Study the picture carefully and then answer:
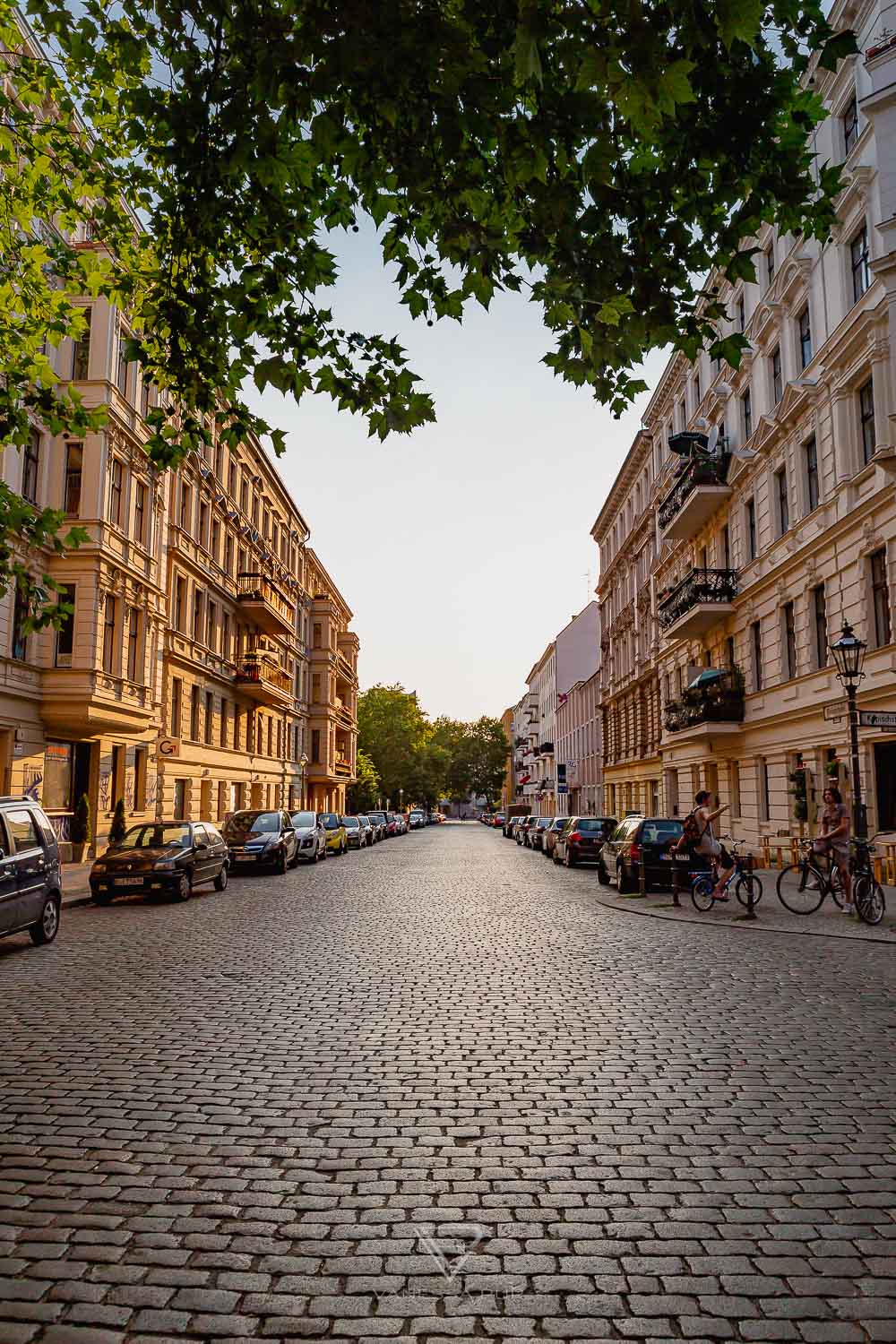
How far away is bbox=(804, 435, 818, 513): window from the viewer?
23.1 meters

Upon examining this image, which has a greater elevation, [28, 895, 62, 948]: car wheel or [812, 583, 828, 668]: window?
[812, 583, 828, 668]: window

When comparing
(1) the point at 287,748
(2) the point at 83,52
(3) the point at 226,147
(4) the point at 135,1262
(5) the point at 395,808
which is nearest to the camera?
(4) the point at 135,1262

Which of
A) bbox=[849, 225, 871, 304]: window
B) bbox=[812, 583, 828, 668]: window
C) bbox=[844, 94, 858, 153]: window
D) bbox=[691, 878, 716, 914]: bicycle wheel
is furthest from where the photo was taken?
bbox=[812, 583, 828, 668]: window

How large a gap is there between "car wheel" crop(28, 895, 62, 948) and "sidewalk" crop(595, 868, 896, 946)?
28.2 feet

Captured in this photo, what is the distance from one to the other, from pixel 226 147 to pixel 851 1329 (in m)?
6.59

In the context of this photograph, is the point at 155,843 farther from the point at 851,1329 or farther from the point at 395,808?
the point at 395,808

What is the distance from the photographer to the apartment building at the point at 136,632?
24.6 meters

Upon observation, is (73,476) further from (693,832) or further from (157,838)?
(693,832)

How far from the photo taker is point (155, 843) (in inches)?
733

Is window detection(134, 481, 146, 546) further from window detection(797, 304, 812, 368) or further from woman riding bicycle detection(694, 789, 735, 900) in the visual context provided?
woman riding bicycle detection(694, 789, 735, 900)

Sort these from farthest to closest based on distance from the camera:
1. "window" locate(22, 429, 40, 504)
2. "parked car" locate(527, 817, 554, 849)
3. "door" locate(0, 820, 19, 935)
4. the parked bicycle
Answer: "parked car" locate(527, 817, 554, 849) → "window" locate(22, 429, 40, 504) → the parked bicycle → "door" locate(0, 820, 19, 935)

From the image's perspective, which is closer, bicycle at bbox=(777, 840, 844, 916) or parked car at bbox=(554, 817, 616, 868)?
bicycle at bbox=(777, 840, 844, 916)

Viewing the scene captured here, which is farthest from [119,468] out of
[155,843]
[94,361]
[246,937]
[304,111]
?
[304,111]

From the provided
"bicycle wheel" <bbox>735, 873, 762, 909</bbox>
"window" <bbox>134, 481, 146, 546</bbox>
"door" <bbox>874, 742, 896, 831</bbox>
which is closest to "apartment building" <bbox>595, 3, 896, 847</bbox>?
"door" <bbox>874, 742, 896, 831</bbox>
